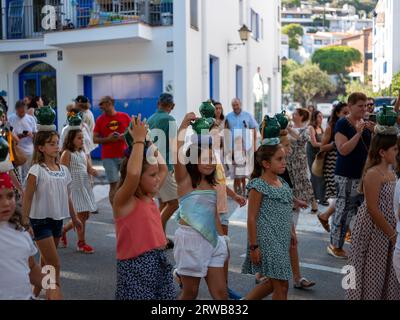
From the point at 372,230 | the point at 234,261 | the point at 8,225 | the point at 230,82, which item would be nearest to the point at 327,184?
the point at 234,261

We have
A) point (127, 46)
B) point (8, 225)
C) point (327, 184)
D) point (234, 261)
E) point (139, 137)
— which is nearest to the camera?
point (8, 225)

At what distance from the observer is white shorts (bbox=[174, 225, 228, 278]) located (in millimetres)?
4398

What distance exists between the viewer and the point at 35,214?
5.23 meters

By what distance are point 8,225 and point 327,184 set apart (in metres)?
6.05

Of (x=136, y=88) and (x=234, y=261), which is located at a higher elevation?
(x=136, y=88)

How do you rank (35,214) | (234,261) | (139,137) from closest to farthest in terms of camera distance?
(139,137)
(35,214)
(234,261)

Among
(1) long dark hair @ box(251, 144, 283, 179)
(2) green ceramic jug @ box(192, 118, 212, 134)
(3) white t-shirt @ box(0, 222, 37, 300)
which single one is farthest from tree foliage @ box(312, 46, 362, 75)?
(3) white t-shirt @ box(0, 222, 37, 300)

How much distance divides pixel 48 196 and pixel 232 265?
7.83 ft

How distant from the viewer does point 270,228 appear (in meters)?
4.64

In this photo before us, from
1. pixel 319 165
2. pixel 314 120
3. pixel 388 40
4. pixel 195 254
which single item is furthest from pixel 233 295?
pixel 388 40

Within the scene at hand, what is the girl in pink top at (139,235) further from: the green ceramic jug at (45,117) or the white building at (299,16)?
the white building at (299,16)

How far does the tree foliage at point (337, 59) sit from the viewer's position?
9538 centimetres
